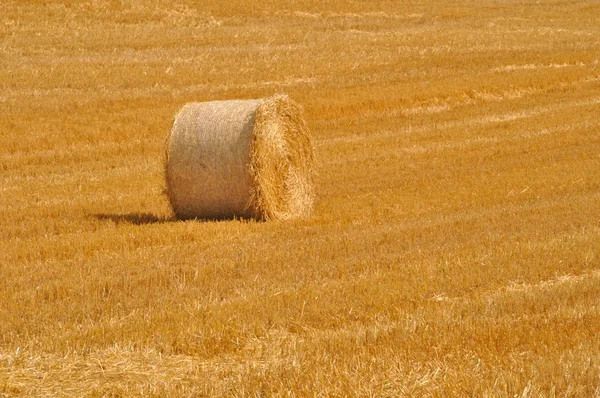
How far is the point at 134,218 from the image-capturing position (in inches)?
515

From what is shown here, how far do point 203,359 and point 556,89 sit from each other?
21311 millimetres

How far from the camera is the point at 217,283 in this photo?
884 cm

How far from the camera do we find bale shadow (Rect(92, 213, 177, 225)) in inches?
496

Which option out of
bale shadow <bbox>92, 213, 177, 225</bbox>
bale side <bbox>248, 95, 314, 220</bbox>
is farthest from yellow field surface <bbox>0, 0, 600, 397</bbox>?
bale side <bbox>248, 95, 314, 220</bbox>

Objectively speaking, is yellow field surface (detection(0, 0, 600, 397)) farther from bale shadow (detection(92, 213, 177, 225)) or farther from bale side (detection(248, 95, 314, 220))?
bale side (detection(248, 95, 314, 220))

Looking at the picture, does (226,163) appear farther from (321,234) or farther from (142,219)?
(321,234)

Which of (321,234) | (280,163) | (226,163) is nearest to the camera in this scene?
(321,234)

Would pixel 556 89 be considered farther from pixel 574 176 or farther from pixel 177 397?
pixel 177 397

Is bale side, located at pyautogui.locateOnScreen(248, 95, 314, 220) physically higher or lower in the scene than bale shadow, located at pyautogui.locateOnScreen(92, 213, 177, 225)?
higher

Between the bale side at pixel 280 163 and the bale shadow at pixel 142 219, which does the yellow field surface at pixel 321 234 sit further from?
the bale side at pixel 280 163

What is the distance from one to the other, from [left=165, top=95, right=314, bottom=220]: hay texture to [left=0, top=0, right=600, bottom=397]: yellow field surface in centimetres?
43

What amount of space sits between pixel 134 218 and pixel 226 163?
1583 mm

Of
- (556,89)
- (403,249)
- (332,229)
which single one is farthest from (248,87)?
(403,249)

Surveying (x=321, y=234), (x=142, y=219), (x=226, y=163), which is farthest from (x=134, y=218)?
(x=321, y=234)
